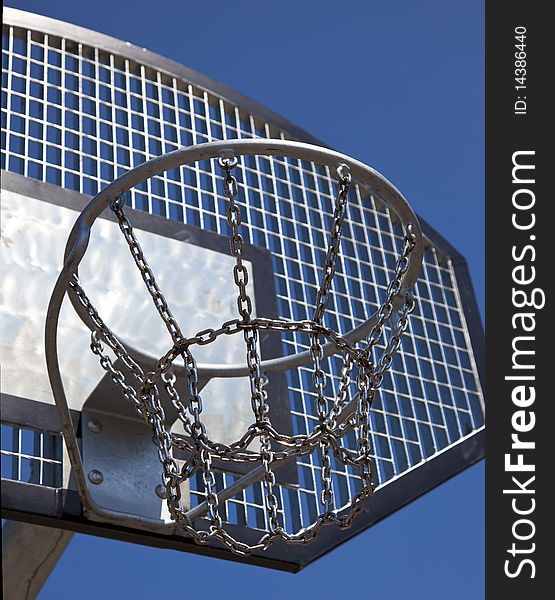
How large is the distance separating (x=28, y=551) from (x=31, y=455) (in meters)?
0.32

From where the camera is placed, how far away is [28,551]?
3111 millimetres

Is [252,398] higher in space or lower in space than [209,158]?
lower

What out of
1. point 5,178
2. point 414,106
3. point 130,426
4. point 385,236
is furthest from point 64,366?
point 414,106

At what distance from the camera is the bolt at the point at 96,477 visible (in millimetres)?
2887

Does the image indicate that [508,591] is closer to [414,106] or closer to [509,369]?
[509,369]

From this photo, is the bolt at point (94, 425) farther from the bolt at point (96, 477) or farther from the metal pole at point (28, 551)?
the metal pole at point (28, 551)

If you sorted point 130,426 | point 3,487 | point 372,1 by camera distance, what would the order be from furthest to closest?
point 372,1
point 130,426
point 3,487

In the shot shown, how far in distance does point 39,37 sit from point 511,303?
1.33 m

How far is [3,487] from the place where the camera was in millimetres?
2807

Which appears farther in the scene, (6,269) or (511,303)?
(511,303)

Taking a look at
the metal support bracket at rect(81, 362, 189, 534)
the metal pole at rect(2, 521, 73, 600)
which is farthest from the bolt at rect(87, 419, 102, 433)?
the metal pole at rect(2, 521, 73, 600)

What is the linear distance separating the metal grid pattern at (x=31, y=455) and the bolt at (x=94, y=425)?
6 centimetres

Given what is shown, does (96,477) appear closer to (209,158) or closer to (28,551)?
(28,551)

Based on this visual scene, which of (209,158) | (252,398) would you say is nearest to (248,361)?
(252,398)
